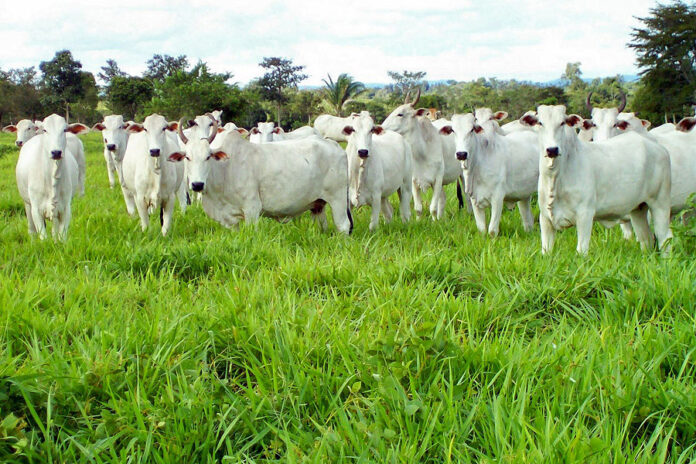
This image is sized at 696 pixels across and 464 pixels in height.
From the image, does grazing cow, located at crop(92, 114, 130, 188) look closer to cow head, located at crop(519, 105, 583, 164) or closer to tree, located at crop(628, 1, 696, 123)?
cow head, located at crop(519, 105, 583, 164)

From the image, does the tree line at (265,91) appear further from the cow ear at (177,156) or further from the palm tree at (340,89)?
the cow ear at (177,156)

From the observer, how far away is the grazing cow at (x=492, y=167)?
7.11 m

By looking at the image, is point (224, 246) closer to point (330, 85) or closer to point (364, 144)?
point (364, 144)

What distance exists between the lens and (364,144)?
24.9 feet

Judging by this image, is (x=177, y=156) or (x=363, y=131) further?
(x=363, y=131)

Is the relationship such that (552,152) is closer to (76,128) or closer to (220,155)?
(220,155)

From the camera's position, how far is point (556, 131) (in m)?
5.43

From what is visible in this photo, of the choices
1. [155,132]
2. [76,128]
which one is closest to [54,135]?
[76,128]

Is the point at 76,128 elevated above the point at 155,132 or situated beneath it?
elevated above

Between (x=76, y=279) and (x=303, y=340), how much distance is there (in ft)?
6.56

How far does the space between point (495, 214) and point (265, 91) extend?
58204mm

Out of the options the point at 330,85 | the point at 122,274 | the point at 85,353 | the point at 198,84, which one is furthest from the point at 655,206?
the point at 330,85

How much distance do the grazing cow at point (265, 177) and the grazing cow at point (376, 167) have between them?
1.70 ft

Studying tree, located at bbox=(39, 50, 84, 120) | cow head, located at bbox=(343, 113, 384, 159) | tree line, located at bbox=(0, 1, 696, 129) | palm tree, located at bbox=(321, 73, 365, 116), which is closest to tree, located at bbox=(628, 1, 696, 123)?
tree line, located at bbox=(0, 1, 696, 129)
